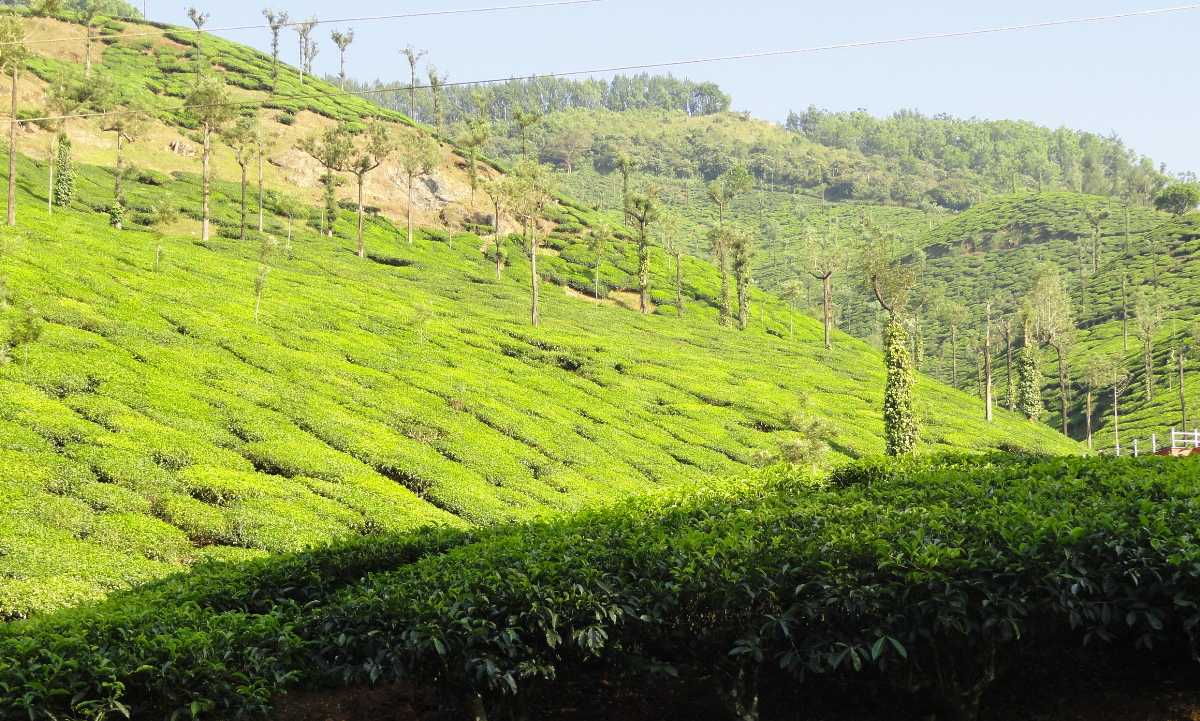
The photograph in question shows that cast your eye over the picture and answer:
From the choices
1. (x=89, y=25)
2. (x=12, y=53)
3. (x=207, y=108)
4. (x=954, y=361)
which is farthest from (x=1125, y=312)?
(x=89, y=25)

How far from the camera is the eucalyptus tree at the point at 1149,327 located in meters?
112

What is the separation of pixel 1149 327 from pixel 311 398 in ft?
342

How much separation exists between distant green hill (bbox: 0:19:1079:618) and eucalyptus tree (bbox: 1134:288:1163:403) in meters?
28.1

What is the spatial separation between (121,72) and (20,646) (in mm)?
153578

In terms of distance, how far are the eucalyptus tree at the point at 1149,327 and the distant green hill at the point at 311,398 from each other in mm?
28074

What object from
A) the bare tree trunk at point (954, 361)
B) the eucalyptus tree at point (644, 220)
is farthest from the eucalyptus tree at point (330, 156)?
the bare tree trunk at point (954, 361)

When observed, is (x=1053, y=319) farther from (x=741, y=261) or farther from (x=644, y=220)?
(x=644, y=220)

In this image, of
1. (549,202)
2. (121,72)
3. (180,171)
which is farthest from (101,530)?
(121,72)

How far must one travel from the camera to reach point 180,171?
376ft

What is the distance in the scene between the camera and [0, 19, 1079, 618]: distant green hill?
27.9 meters

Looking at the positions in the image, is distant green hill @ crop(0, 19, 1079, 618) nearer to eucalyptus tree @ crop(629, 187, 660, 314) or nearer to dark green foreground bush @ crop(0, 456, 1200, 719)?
dark green foreground bush @ crop(0, 456, 1200, 719)

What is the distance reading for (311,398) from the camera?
42.4 meters

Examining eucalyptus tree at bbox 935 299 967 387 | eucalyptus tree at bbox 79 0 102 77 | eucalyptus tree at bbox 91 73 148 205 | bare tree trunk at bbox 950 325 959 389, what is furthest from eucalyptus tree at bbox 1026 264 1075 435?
eucalyptus tree at bbox 79 0 102 77

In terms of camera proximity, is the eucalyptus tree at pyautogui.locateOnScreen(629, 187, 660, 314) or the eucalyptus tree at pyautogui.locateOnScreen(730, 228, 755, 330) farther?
the eucalyptus tree at pyautogui.locateOnScreen(730, 228, 755, 330)
